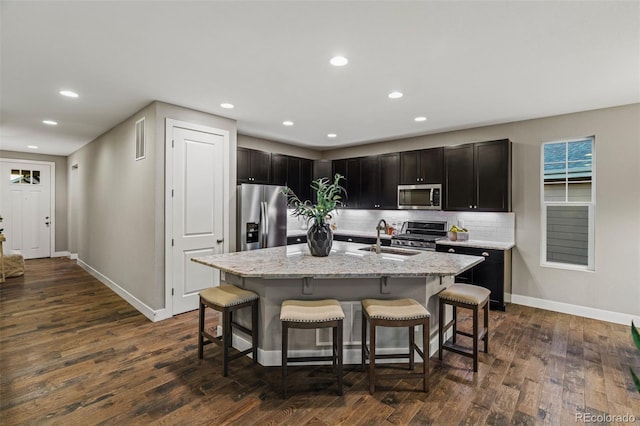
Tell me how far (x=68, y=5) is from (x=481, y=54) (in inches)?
117

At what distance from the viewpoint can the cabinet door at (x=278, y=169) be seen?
5754 millimetres

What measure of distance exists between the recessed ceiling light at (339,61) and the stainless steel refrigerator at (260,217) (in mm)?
2448

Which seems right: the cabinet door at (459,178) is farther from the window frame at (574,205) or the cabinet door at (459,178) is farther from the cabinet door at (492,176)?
the window frame at (574,205)

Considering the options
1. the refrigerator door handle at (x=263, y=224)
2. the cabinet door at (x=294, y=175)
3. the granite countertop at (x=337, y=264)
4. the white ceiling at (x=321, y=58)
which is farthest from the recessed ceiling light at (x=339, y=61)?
the cabinet door at (x=294, y=175)

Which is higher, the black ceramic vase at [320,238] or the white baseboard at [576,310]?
the black ceramic vase at [320,238]

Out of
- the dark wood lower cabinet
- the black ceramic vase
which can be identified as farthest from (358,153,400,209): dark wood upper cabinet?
the black ceramic vase

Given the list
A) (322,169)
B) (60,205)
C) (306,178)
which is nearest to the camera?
(306,178)

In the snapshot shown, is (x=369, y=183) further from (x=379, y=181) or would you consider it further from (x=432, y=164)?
(x=432, y=164)

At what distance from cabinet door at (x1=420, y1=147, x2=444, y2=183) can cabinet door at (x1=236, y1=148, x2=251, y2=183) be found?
9.63ft

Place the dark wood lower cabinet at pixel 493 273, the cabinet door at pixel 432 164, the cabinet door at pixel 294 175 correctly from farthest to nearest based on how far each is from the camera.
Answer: the cabinet door at pixel 294 175, the cabinet door at pixel 432 164, the dark wood lower cabinet at pixel 493 273

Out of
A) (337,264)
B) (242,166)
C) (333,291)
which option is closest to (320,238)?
(337,264)

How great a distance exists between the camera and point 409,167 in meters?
5.48

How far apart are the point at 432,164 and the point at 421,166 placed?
0.19 metres

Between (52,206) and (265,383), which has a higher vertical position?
(52,206)
